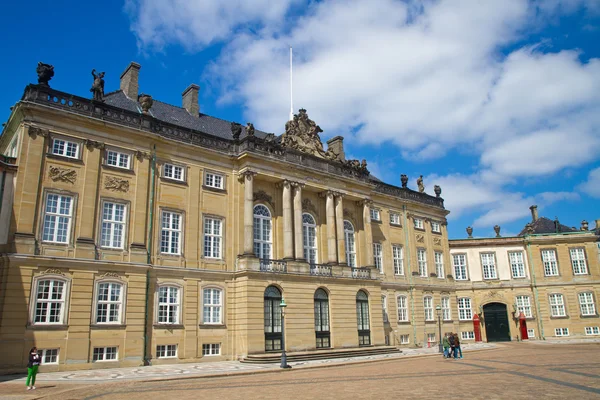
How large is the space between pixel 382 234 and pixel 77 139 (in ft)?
88.9

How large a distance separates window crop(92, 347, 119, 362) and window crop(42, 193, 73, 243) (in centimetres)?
611

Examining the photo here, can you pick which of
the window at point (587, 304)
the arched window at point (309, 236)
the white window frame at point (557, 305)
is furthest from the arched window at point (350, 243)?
the window at point (587, 304)

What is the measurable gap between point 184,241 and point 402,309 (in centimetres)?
2264

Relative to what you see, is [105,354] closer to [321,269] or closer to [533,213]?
[321,269]

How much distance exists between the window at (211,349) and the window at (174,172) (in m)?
10.7

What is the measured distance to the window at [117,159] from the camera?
28.4 metres

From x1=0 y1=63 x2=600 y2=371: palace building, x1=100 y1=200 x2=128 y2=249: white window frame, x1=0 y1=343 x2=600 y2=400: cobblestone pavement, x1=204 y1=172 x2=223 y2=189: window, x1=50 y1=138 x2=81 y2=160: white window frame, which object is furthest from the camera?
x1=204 y1=172 x2=223 y2=189: window

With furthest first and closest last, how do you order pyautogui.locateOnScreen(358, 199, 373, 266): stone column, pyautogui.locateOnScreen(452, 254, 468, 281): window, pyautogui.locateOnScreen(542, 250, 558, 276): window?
1. pyautogui.locateOnScreen(452, 254, 468, 281): window
2. pyautogui.locateOnScreen(542, 250, 558, 276): window
3. pyautogui.locateOnScreen(358, 199, 373, 266): stone column

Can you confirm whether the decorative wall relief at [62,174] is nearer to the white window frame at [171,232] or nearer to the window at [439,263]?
the white window frame at [171,232]

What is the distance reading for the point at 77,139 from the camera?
2711 cm

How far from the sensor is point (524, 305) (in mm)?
51656

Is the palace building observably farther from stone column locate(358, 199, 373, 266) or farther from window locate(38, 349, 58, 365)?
stone column locate(358, 199, 373, 266)

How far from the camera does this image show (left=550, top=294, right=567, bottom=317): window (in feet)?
168

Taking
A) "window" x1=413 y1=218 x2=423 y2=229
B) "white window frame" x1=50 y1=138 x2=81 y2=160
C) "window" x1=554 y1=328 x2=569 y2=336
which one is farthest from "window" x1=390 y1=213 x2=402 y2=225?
"white window frame" x1=50 y1=138 x2=81 y2=160
